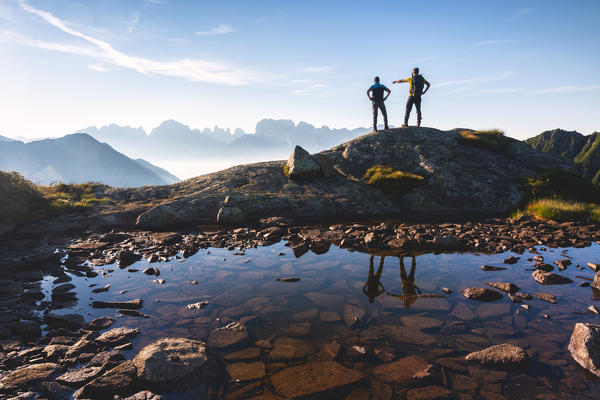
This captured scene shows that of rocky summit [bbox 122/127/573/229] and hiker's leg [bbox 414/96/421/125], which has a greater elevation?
hiker's leg [bbox 414/96/421/125]

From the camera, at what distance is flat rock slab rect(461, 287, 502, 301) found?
23.7 ft

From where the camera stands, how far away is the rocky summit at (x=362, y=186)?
1822 cm

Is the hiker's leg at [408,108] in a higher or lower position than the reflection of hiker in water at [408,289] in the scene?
higher

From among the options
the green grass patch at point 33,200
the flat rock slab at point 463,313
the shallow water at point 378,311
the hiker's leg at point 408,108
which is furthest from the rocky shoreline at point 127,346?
the hiker's leg at point 408,108

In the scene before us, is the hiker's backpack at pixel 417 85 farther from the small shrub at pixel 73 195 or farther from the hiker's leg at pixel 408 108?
the small shrub at pixel 73 195

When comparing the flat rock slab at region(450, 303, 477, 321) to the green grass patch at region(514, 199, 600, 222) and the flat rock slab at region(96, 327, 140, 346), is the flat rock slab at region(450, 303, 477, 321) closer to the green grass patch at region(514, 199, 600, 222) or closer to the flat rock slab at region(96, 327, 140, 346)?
the flat rock slab at region(96, 327, 140, 346)

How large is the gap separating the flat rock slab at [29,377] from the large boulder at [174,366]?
4.21 ft

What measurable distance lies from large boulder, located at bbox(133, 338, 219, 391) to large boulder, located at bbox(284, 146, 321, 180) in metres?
16.7

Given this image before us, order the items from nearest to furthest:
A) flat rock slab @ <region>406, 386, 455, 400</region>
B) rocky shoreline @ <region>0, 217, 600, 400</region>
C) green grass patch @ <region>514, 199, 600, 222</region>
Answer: flat rock slab @ <region>406, 386, 455, 400</region> < rocky shoreline @ <region>0, 217, 600, 400</region> < green grass patch @ <region>514, 199, 600, 222</region>

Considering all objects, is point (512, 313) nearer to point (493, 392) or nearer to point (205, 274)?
point (493, 392)

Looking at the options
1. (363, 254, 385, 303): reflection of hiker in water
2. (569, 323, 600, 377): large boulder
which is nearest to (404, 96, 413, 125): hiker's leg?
(363, 254, 385, 303): reflection of hiker in water

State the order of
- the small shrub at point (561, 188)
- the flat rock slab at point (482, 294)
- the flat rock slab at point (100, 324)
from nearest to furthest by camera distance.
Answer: the flat rock slab at point (100, 324) < the flat rock slab at point (482, 294) < the small shrub at point (561, 188)

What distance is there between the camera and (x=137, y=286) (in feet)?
27.8

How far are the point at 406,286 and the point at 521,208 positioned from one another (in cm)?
1617
